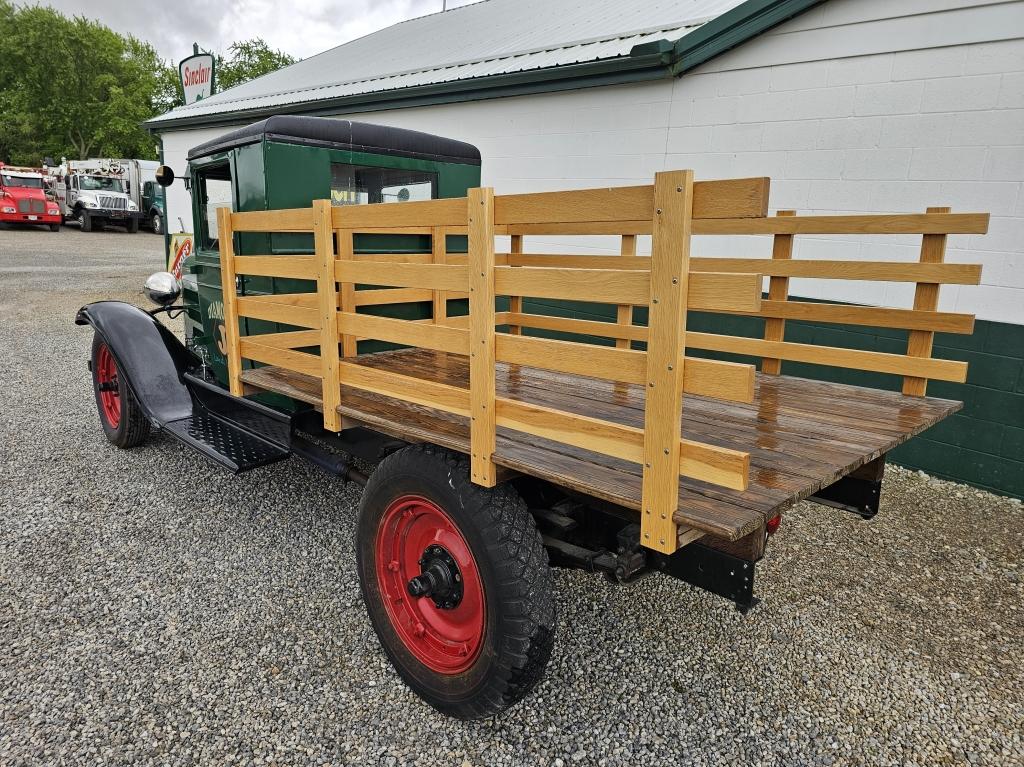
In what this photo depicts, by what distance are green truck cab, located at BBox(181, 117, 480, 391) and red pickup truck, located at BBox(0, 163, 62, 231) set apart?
2492 cm

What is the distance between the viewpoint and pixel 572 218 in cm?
184

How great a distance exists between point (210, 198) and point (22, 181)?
1025 inches

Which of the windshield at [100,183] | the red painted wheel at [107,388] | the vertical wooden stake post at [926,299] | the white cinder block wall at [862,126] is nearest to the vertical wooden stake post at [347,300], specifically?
the red painted wheel at [107,388]

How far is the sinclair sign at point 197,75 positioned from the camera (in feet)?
53.5

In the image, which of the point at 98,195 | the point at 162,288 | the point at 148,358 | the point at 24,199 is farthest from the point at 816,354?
the point at 98,195

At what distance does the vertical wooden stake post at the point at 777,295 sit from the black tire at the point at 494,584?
1.80 metres

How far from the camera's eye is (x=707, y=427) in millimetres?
2514

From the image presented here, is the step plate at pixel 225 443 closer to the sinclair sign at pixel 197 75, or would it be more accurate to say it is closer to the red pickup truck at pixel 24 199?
the sinclair sign at pixel 197 75

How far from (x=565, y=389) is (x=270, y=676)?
162 centimetres

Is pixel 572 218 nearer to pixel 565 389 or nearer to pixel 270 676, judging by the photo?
pixel 565 389

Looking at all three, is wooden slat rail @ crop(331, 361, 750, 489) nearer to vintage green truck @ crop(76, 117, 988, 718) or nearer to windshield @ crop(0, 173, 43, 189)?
vintage green truck @ crop(76, 117, 988, 718)

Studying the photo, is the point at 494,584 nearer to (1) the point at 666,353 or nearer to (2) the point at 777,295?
(1) the point at 666,353

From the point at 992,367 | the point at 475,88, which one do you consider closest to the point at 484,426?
the point at 992,367

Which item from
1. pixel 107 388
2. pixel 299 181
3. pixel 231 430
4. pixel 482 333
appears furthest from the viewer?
pixel 107 388
